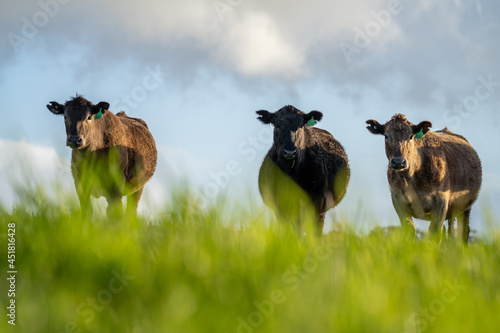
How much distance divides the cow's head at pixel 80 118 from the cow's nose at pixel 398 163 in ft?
20.6

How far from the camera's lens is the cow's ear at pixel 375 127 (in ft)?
34.3

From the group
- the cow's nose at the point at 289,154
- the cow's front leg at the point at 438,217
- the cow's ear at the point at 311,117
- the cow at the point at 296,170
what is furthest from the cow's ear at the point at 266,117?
the cow's front leg at the point at 438,217

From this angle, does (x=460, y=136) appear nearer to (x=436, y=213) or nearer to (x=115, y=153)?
(x=436, y=213)

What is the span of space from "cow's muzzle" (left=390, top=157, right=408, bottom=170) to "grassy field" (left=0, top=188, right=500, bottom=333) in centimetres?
459

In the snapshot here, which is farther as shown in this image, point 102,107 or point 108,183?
point 102,107

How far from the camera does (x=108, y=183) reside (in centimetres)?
1108

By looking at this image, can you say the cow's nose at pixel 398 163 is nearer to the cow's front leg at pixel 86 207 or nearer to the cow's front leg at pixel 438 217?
the cow's front leg at pixel 438 217

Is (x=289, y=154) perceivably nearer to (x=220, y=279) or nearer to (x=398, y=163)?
(x=398, y=163)

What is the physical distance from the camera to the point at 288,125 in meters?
9.61

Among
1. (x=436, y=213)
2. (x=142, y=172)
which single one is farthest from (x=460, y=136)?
(x=142, y=172)

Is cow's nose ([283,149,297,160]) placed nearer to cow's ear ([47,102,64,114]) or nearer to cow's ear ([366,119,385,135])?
cow's ear ([366,119,385,135])

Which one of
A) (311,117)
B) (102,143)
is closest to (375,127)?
(311,117)

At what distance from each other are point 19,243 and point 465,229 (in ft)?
37.1

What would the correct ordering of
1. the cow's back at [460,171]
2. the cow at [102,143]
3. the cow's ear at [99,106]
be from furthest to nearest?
the cow's ear at [99,106] < the cow at [102,143] < the cow's back at [460,171]
